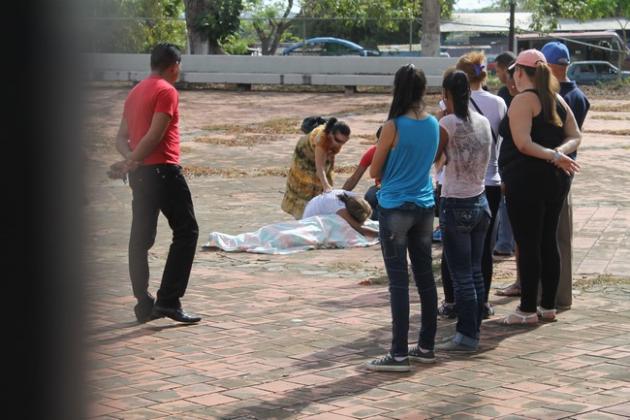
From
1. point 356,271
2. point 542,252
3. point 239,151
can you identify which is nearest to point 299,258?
point 356,271

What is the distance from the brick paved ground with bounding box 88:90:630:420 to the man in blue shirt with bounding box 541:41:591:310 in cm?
14

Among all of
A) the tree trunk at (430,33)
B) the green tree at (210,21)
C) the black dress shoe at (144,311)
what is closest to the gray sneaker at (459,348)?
the black dress shoe at (144,311)

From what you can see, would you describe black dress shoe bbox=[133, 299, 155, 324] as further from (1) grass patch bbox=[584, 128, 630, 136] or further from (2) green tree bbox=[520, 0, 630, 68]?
(2) green tree bbox=[520, 0, 630, 68]

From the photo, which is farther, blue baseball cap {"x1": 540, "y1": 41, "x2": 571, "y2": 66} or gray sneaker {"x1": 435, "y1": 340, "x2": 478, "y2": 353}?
blue baseball cap {"x1": 540, "y1": 41, "x2": 571, "y2": 66}

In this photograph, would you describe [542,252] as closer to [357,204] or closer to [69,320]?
[357,204]

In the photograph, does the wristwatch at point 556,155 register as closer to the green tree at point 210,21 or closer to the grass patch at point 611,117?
the grass patch at point 611,117

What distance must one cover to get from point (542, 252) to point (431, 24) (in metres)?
27.6

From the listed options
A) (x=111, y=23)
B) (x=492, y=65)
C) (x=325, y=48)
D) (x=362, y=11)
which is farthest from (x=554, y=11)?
(x=111, y=23)

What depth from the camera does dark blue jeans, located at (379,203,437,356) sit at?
554cm

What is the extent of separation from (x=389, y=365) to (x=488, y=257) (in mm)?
1443

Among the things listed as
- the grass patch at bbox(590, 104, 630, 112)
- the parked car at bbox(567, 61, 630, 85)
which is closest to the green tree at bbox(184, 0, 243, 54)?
the parked car at bbox(567, 61, 630, 85)

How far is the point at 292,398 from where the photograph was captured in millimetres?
5008

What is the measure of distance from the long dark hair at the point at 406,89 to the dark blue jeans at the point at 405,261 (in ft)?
1.65

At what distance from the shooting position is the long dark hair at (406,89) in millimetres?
5531
